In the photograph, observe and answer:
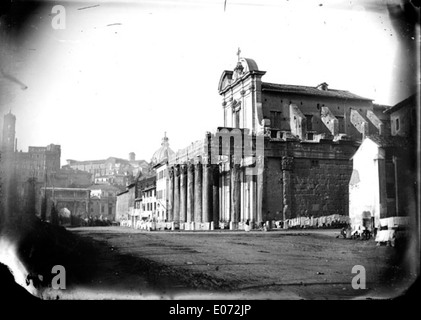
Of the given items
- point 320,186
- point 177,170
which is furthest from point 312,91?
point 177,170

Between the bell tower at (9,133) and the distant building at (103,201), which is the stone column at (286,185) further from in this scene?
the bell tower at (9,133)

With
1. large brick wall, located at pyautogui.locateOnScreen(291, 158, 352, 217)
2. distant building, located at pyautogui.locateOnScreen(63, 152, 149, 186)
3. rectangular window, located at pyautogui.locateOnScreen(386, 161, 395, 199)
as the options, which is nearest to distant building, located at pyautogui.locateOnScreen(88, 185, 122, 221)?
distant building, located at pyautogui.locateOnScreen(63, 152, 149, 186)

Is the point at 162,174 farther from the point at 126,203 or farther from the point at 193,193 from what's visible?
the point at 126,203

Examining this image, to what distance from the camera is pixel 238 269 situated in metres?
6.20

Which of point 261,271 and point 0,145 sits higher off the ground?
point 0,145

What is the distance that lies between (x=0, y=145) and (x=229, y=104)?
4.66 meters

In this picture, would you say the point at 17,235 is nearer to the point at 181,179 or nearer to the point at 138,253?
the point at 138,253

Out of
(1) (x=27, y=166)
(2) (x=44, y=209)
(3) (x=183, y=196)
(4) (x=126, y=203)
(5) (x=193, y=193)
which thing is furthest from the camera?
(3) (x=183, y=196)

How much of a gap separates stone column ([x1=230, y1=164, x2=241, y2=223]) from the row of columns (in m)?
0.73

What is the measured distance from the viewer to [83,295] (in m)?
6.03

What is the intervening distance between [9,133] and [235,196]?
456cm

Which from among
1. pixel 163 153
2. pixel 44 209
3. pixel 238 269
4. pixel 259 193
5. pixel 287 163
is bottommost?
pixel 238 269

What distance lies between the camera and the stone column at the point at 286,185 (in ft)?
25.9
